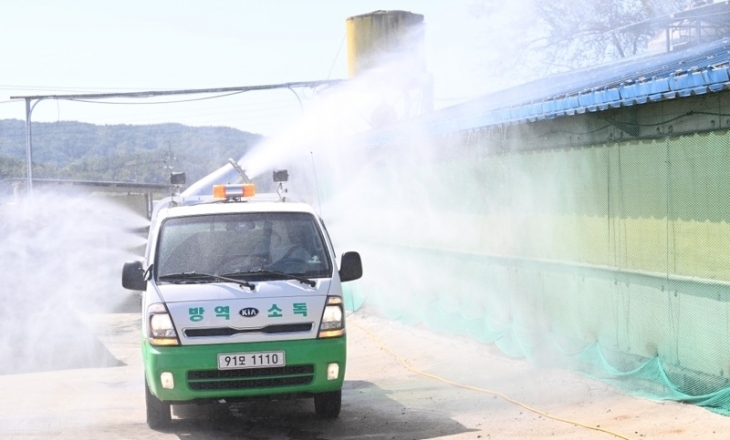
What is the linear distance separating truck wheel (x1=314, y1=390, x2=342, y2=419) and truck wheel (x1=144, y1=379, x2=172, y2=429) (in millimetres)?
1396

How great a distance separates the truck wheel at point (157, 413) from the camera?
366 inches

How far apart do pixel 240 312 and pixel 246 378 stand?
57cm

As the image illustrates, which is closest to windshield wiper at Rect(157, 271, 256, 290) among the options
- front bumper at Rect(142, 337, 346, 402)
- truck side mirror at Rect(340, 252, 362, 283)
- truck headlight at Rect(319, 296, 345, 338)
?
front bumper at Rect(142, 337, 346, 402)

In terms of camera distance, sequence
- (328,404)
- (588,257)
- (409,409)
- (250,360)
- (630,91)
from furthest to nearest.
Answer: (588,257), (409,409), (630,91), (328,404), (250,360)

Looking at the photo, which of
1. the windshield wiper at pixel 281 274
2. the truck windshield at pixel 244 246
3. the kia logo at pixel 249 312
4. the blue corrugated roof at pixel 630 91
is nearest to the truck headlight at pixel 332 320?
the windshield wiper at pixel 281 274

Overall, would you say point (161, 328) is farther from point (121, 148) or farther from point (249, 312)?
point (121, 148)

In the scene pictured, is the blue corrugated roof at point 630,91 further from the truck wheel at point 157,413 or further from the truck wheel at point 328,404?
the truck wheel at point 157,413

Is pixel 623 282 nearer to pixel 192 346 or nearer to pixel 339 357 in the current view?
pixel 339 357

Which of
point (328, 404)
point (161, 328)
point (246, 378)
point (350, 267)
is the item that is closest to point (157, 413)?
point (161, 328)

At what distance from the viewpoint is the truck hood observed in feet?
28.5

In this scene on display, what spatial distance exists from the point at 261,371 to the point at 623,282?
4.08m

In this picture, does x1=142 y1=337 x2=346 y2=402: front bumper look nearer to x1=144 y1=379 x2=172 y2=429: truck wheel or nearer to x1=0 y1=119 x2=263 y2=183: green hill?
x1=144 y1=379 x2=172 y2=429: truck wheel

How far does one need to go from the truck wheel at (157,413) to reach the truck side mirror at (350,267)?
202cm

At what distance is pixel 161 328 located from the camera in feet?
28.5
